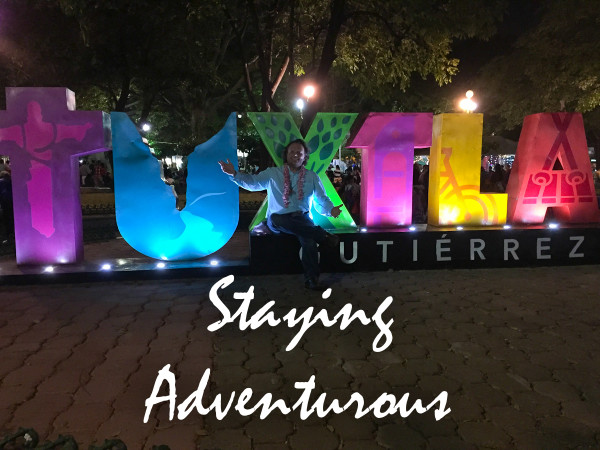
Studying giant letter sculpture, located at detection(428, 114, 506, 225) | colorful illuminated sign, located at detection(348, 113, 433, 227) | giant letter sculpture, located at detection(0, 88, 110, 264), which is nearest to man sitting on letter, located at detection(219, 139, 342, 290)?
colorful illuminated sign, located at detection(348, 113, 433, 227)

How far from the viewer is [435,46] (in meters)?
11.1

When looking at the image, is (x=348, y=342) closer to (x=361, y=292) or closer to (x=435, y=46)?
(x=361, y=292)

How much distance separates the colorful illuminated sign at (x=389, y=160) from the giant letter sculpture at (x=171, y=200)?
6.27ft

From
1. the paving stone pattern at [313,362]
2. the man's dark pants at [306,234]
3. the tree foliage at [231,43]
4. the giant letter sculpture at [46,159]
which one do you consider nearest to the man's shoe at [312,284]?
the man's dark pants at [306,234]

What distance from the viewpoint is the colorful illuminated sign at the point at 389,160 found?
7.34 meters

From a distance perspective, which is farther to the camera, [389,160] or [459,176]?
[459,176]

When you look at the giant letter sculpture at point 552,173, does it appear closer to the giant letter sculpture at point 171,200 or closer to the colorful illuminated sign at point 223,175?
the colorful illuminated sign at point 223,175

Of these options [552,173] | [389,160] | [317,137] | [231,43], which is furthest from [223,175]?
[231,43]

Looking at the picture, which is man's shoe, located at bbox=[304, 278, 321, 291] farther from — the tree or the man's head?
the tree

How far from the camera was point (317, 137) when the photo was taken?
722 centimetres

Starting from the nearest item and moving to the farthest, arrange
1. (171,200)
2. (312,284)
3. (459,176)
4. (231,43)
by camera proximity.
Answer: (312,284) → (171,200) → (459,176) → (231,43)

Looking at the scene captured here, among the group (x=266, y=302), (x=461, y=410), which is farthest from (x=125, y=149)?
(x=461, y=410)

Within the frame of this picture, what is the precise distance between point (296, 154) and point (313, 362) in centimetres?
305

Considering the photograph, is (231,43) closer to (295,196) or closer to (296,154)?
(296,154)
